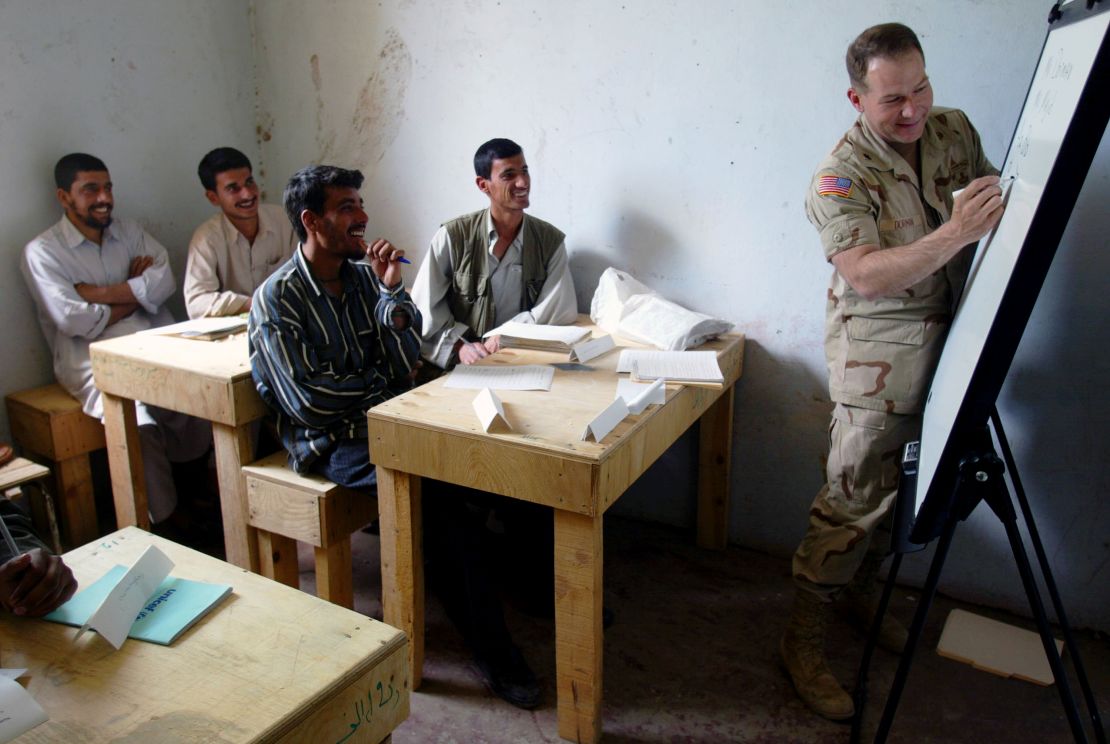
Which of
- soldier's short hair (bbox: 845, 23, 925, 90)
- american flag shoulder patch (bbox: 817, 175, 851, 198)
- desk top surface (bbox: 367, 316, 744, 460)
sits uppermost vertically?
soldier's short hair (bbox: 845, 23, 925, 90)

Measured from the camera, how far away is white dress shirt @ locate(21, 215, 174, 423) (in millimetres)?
2752

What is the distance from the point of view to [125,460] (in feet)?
8.43

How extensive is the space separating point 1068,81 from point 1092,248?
103cm

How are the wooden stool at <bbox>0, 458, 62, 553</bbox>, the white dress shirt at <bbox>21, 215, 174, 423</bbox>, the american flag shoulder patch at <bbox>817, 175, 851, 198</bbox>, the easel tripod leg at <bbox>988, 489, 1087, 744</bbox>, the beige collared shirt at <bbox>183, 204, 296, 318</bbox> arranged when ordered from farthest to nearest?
the beige collared shirt at <bbox>183, 204, 296, 318</bbox>, the white dress shirt at <bbox>21, 215, 174, 423</bbox>, the wooden stool at <bbox>0, 458, 62, 553</bbox>, the american flag shoulder patch at <bbox>817, 175, 851, 198</bbox>, the easel tripod leg at <bbox>988, 489, 1087, 744</bbox>

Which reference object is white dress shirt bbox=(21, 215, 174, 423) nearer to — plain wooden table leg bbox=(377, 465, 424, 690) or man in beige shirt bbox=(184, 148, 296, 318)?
man in beige shirt bbox=(184, 148, 296, 318)

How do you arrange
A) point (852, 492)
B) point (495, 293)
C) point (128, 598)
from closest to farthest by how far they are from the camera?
point (128, 598) < point (852, 492) < point (495, 293)

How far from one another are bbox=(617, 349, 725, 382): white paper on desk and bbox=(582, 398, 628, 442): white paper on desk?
0.93 ft

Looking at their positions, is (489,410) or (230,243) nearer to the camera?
(489,410)

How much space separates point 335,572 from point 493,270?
1.12 m

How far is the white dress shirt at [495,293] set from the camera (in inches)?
104

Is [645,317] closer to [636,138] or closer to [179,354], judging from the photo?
[636,138]

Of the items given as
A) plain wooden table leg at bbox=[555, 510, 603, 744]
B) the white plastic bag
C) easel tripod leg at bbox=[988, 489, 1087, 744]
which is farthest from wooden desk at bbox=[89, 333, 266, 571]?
easel tripod leg at bbox=[988, 489, 1087, 744]

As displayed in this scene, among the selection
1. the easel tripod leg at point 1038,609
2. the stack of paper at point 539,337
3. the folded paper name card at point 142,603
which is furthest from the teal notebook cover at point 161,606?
the easel tripod leg at point 1038,609

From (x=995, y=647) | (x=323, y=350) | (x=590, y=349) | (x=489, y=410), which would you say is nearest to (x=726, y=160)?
(x=590, y=349)
